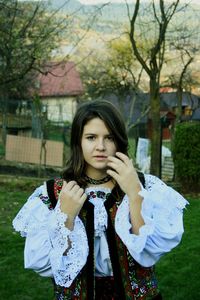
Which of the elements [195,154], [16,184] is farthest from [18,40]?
[195,154]

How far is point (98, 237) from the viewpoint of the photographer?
6.31 feet

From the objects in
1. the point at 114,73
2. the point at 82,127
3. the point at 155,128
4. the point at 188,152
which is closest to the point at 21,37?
the point at 155,128

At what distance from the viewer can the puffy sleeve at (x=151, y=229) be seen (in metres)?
1.80

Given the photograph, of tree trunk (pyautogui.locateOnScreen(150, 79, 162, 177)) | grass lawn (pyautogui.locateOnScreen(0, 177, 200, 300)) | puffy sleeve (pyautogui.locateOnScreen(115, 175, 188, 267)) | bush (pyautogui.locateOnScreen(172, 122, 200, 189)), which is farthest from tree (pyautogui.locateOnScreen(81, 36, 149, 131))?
puffy sleeve (pyautogui.locateOnScreen(115, 175, 188, 267))

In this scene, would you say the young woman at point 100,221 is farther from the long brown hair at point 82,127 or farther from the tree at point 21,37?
the tree at point 21,37

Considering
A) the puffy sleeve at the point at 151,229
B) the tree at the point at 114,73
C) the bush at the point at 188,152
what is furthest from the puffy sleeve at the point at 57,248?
the tree at the point at 114,73

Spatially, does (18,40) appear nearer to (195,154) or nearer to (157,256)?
(195,154)

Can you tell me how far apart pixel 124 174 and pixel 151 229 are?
8.5 inches

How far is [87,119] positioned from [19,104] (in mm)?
18656

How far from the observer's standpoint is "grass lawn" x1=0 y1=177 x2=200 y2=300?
4.55 m

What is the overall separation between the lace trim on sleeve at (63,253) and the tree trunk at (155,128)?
8609mm

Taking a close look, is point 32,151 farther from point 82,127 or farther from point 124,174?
point 124,174

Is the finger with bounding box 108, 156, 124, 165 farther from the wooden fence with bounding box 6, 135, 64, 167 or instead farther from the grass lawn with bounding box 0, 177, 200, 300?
the wooden fence with bounding box 6, 135, 64, 167

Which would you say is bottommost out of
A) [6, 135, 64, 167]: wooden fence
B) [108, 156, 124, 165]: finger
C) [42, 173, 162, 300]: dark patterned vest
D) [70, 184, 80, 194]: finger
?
[6, 135, 64, 167]: wooden fence
